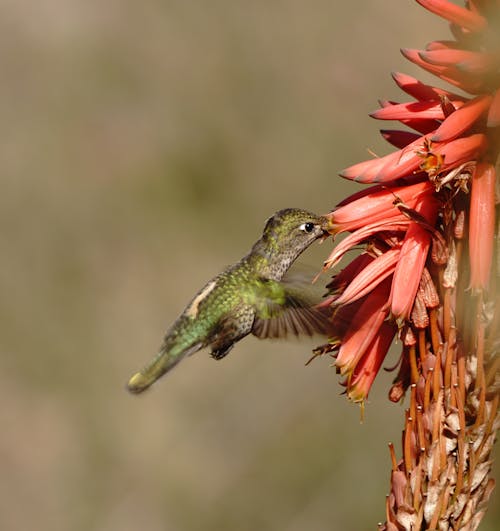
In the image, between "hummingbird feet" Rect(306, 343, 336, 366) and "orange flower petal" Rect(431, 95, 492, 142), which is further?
"hummingbird feet" Rect(306, 343, 336, 366)

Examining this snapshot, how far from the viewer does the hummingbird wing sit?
3463mm

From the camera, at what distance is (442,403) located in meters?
2.96

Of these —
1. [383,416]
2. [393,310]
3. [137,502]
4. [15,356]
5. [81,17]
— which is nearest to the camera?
[393,310]

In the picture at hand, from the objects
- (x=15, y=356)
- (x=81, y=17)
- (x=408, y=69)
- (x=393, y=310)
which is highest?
(x=81, y=17)

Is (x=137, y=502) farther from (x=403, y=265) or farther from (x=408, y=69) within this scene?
(x=403, y=265)

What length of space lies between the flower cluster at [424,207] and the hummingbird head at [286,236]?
0.49 m

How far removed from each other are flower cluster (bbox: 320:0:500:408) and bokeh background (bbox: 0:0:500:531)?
5434mm

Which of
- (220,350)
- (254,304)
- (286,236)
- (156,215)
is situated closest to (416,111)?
(286,236)

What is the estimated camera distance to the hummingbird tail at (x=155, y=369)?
4.29m

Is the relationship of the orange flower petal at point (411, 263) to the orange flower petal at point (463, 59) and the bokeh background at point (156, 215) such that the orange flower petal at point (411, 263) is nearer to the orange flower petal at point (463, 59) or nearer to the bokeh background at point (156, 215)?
the orange flower petal at point (463, 59)

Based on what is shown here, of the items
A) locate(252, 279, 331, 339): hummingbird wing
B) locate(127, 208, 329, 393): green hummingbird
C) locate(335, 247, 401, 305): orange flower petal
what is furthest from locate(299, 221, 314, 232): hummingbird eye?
locate(335, 247, 401, 305): orange flower petal

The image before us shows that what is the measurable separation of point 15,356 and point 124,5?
3771 mm

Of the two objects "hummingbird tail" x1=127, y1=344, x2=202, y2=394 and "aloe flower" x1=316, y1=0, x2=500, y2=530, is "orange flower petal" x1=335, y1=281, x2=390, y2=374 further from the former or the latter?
"hummingbird tail" x1=127, y1=344, x2=202, y2=394

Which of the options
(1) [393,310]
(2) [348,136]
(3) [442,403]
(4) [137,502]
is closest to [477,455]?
(3) [442,403]
